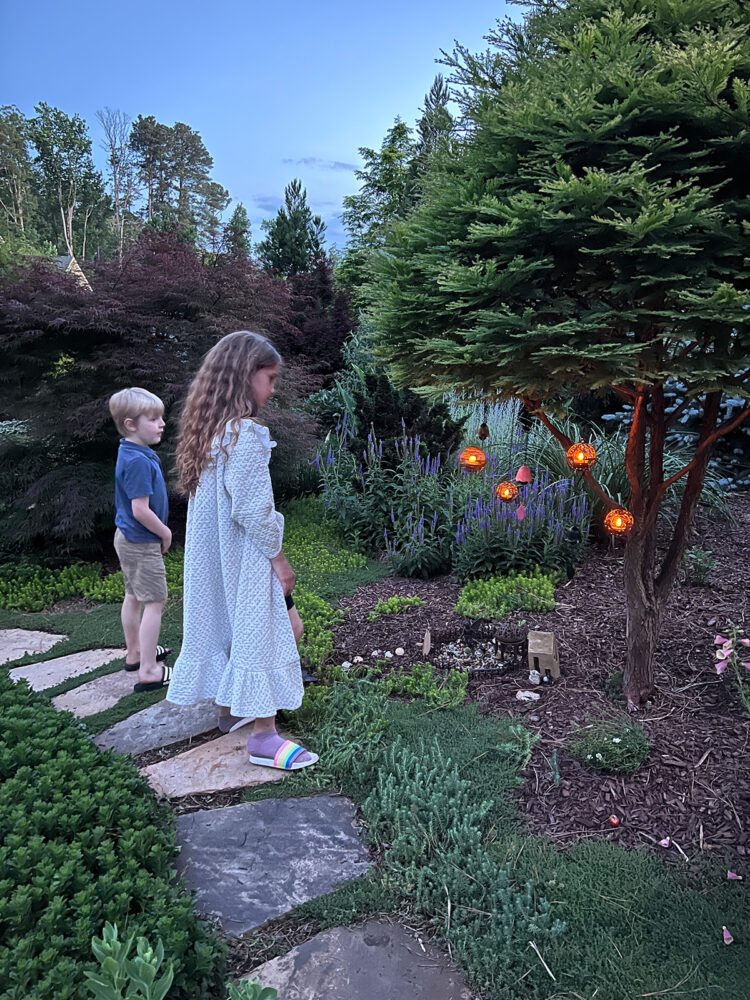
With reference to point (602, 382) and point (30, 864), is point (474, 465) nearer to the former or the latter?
point (602, 382)

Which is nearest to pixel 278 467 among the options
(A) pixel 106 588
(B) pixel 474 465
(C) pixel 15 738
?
(A) pixel 106 588

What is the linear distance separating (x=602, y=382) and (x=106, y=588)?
4.45 m

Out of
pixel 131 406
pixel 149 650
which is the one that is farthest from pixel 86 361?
pixel 149 650

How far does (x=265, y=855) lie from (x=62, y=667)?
7.54ft

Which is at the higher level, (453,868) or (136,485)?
(136,485)

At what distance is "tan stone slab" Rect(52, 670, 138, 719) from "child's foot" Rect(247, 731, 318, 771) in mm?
1015

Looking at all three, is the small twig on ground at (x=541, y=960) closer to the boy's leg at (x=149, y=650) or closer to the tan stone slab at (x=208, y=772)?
the tan stone slab at (x=208, y=772)

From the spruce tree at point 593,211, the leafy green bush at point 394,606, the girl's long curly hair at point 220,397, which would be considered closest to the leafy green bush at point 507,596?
the leafy green bush at point 394,606

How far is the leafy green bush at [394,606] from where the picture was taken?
411cm

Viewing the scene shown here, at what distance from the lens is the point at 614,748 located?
2.37 m

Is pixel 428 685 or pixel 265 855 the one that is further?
pixel 428 685

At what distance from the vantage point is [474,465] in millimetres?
2848

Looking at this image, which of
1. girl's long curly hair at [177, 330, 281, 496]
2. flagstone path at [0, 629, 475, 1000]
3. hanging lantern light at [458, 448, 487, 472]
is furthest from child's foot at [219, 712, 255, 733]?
hanging lantern light at [458, 448, 487, 472]

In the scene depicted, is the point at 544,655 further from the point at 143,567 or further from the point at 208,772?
the point at 143,567
